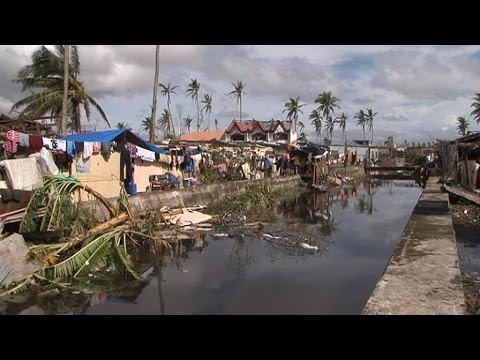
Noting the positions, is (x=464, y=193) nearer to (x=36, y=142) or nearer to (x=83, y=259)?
(x=83, y=259)

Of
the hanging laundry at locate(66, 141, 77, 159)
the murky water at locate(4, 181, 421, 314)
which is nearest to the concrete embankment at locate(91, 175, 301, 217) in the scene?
the hanging laundry at locate(66, 141, 77, 159)

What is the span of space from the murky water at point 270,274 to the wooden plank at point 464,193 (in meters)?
2.55

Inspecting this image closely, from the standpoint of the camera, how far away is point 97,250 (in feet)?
27.0

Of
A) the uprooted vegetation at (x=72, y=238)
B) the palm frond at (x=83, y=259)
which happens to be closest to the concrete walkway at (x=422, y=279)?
the uprooted vegetation at (x=72, y=238)

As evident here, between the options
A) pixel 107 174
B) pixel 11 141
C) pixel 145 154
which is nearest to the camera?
pixel 11 141

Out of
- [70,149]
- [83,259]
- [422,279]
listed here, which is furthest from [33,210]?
[422,279]

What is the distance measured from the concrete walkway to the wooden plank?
487cm

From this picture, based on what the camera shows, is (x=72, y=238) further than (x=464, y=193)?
No

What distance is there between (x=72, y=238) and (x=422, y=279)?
21.4ft

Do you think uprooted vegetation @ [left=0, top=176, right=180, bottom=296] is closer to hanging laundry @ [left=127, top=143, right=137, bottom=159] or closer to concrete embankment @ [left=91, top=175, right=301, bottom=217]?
concrete embankment @ [left=91, top=175, right=301, bottom=217]

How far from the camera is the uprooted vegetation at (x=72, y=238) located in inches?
299

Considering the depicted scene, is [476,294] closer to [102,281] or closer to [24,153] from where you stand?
[102,281]

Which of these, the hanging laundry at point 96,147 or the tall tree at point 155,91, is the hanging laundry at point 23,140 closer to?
the hanging laundry at point 96,147

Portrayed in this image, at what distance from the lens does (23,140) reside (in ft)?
36.9
